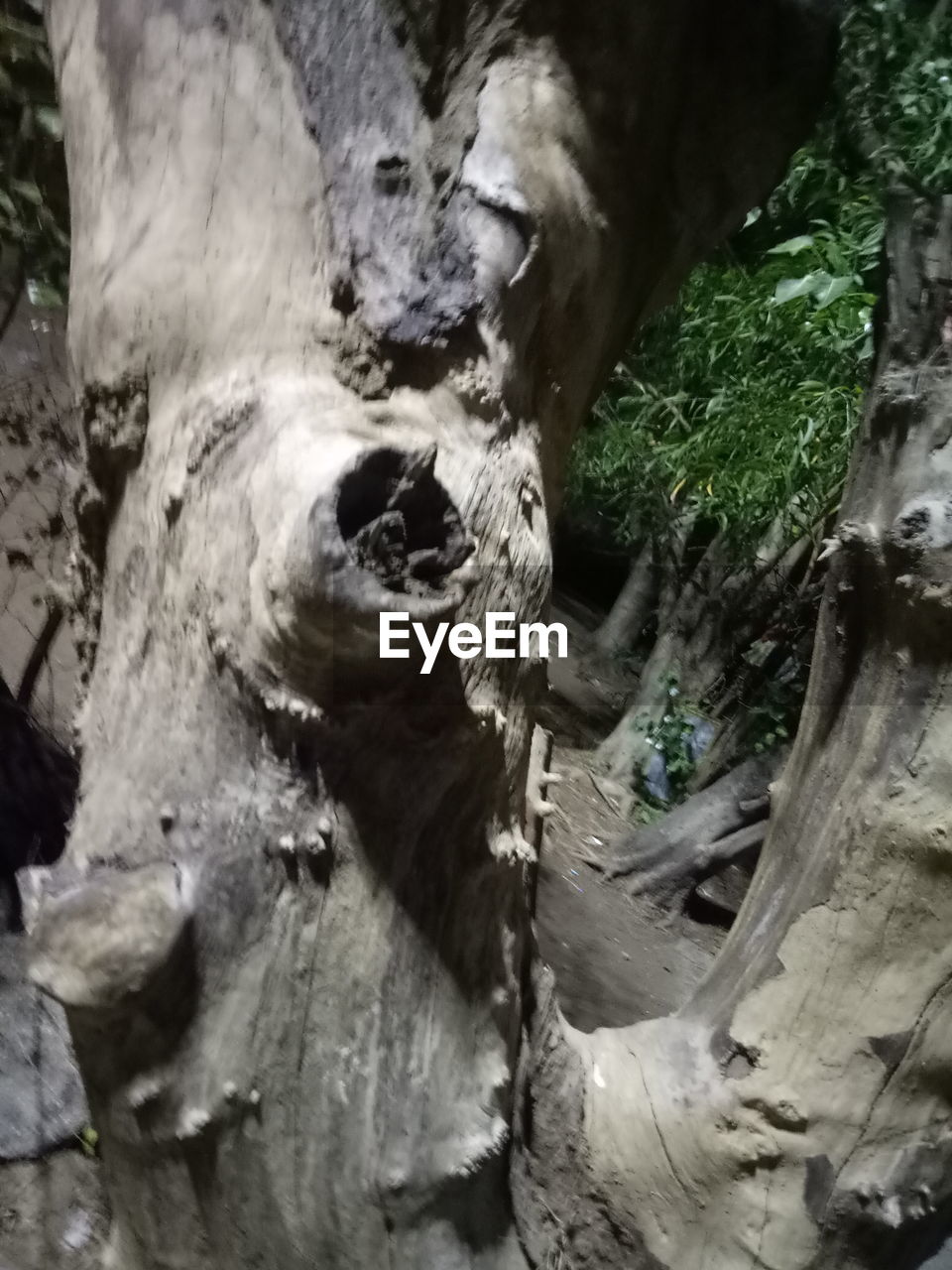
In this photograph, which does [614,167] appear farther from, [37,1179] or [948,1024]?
[37,1179]

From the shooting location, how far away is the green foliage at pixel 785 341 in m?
0.94

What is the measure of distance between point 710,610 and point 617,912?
1042 millimetres

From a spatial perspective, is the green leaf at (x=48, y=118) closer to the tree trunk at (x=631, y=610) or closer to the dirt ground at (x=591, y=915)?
the dirt ground at (x=591, y=915)

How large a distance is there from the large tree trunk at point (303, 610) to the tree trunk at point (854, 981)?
8cm

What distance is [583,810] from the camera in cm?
290

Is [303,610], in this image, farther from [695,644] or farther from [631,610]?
[631,610]

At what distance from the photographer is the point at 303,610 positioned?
55 centimetres

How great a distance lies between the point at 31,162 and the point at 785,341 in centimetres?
154

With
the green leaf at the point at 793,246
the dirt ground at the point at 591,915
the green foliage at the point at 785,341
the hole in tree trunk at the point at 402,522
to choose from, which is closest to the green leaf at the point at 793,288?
the green foliage at the point at 785,341

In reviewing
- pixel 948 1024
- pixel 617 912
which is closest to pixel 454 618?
pixel 948 1024

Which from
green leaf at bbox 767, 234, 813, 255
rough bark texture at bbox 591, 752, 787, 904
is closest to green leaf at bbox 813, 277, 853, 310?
green leaf at bbox 767, 234, 813, 255

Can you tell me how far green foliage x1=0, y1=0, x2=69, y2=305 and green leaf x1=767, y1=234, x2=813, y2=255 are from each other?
3.74 ft

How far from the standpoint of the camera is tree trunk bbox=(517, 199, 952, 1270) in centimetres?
71

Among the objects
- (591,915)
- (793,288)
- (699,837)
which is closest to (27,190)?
(793,288)
